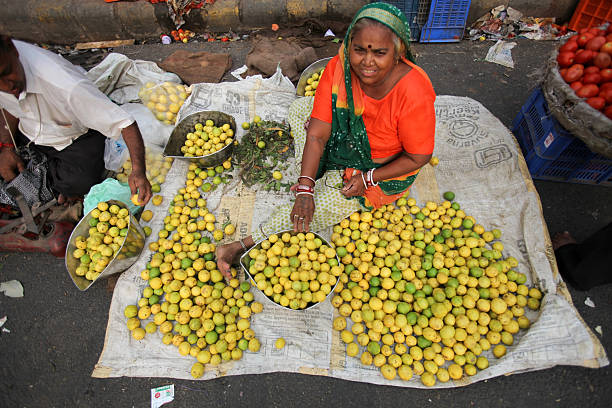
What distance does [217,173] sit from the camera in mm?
3871

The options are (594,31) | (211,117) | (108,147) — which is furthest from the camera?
(211,117)

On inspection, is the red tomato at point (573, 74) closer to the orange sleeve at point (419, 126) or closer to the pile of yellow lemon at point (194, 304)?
the orange sleeve at point (419, 126)

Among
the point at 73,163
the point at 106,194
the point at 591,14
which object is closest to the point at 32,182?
the point at 73,163

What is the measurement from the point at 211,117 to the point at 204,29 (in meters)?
3.10

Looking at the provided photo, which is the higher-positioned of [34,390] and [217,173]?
[217,173]

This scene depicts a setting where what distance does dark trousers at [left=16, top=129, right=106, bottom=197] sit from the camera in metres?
3.39

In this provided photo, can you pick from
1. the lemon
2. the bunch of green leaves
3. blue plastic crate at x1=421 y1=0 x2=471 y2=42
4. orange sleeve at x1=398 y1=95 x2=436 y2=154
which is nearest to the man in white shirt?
the bunch of green leaves

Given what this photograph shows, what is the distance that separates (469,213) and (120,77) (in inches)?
193

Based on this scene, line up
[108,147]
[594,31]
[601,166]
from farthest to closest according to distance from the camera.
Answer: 1. [108,147]
2. [601,166]
3. [594,31]

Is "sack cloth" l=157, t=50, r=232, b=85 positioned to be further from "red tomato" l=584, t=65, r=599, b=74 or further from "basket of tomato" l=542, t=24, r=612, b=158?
"red tomato" l=584, t=65, r=599, b=74

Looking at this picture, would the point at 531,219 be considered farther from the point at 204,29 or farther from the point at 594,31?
the point at 204,29

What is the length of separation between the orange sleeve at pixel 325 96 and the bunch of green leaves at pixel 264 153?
44.7 inches

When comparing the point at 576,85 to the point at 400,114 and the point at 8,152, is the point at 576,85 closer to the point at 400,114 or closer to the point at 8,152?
the point at 400,114

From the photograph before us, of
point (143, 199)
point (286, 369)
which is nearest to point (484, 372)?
point (286, 369)
